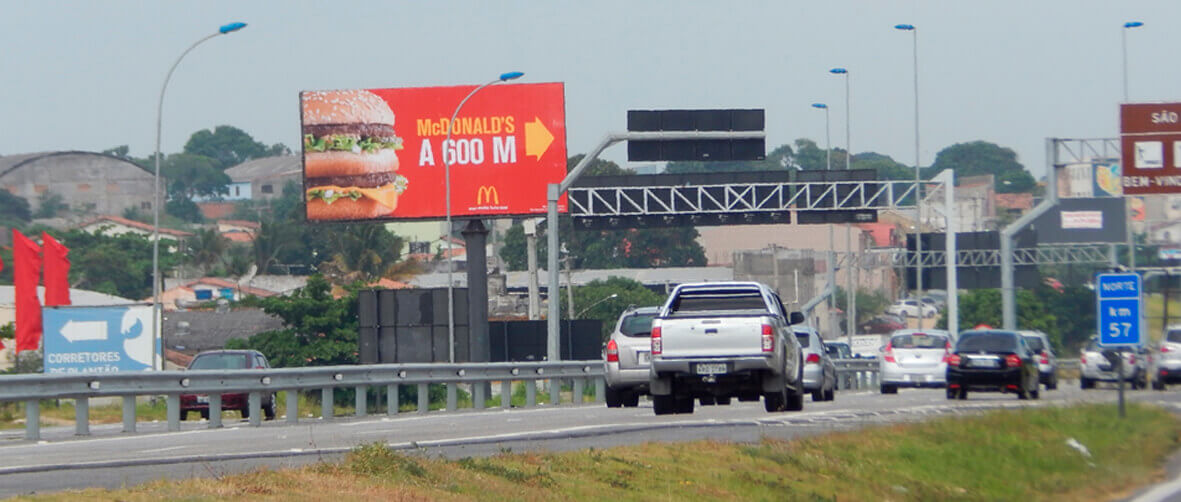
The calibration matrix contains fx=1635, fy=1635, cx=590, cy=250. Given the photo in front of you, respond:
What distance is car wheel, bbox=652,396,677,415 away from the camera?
22.9 m

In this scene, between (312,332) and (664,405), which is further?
(312,332)

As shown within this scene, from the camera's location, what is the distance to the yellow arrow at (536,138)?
52844mm

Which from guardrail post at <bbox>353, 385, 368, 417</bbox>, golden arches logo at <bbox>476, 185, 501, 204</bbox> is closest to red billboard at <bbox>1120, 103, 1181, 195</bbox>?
guardrail post at <bbox>353, 385, 368, 417</bbox>

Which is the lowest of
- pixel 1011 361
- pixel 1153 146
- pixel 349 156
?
pixel 1011 361

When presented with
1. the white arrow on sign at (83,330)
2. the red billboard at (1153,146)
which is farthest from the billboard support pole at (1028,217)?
the white arrow on sign at (83,330)

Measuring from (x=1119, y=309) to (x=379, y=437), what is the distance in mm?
12877

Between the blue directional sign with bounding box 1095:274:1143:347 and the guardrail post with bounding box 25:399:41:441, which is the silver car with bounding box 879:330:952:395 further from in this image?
the guardrail post with bounding box 25:399:41:441

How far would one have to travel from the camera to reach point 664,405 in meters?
23.2

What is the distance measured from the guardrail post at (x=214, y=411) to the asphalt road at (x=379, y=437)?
2.26ft

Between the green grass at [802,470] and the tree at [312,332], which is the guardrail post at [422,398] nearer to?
the green grass at [802,470]

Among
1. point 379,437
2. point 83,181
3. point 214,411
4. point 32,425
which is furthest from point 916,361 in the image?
point 83,181

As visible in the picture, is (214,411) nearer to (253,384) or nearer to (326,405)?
(253,384)

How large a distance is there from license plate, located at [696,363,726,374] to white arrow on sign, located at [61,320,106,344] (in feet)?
88.5

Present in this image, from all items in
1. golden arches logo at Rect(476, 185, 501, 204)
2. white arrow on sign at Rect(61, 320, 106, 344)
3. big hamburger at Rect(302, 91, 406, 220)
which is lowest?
white arrow on sign at Rect(61, 320, 106, 344)
